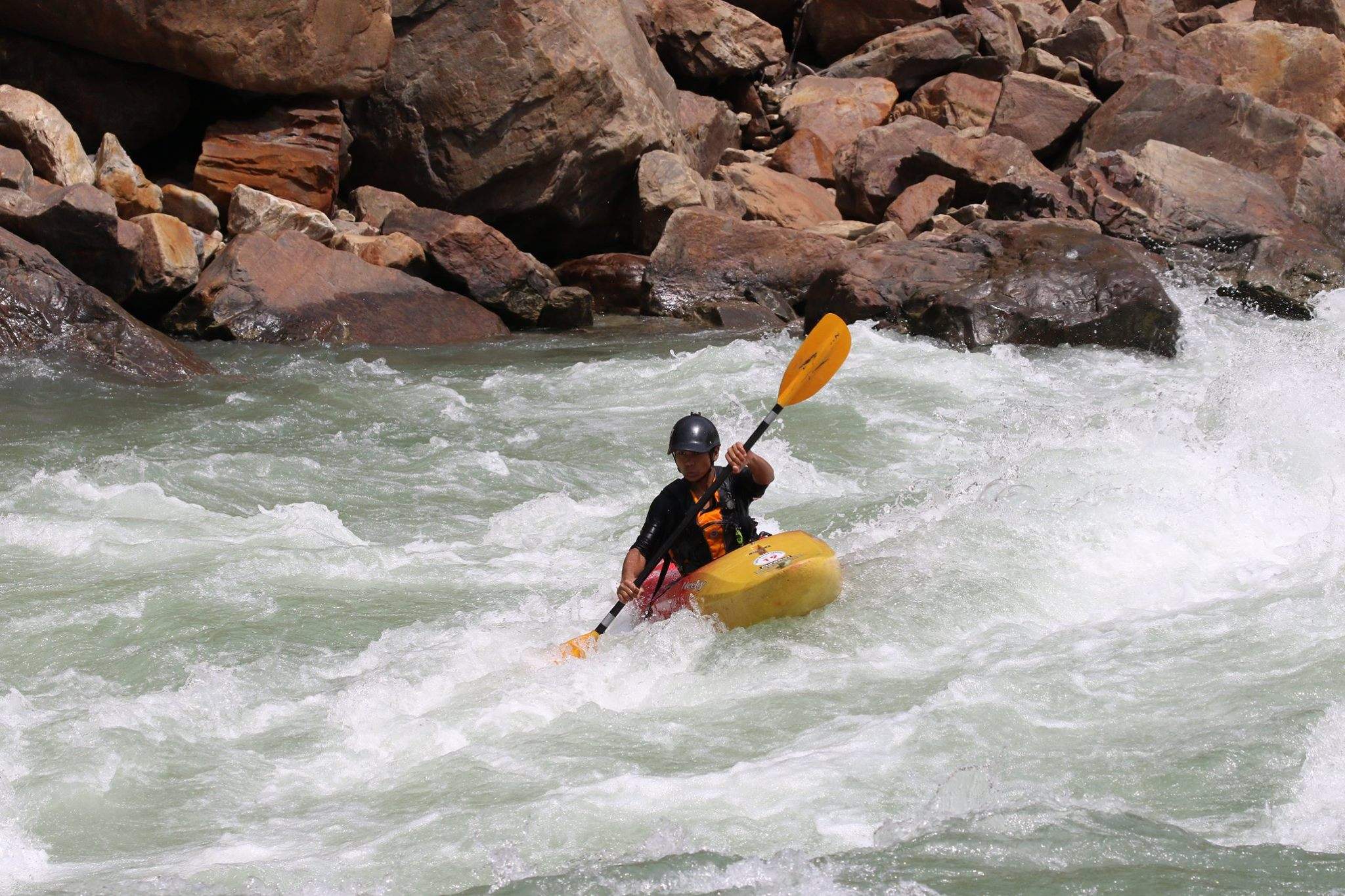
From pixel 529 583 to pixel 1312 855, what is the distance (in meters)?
3.10

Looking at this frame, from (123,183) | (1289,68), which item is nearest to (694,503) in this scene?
(123,183)

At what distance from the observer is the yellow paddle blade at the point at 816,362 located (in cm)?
526

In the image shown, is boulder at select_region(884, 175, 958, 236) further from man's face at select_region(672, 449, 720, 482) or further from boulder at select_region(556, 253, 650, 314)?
man's face at select_region(672, 449, 720, 482)

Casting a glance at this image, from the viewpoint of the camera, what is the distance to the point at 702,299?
38.2ft

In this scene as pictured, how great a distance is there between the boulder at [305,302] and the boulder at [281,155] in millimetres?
1307

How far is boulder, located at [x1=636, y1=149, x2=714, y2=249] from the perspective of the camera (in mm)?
12617

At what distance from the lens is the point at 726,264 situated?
11867mm

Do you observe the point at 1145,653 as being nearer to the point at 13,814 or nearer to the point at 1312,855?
the point at 1312,855

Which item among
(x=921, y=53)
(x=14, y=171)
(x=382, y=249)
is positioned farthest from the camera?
(x=921, y=53)

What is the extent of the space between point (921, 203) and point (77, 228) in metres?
8.02

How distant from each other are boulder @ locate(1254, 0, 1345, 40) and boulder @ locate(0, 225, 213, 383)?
15.5 m

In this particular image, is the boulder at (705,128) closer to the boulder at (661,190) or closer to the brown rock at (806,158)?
the brown rock at (806,158)

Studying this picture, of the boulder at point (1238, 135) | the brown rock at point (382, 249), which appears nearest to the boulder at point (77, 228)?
the brown rock at point (382, 249)

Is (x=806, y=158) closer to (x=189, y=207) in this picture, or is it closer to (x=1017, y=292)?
(x=1017, y=292)
